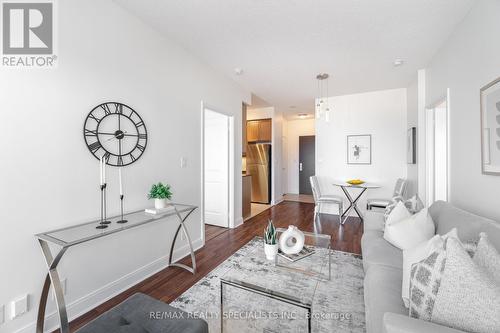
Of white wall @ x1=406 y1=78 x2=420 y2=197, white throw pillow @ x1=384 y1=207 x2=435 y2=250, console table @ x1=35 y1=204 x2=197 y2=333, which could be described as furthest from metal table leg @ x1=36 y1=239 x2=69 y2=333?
white wall @ x1=406 y1=78 x2=420 y2=197

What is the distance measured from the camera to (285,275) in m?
1.70

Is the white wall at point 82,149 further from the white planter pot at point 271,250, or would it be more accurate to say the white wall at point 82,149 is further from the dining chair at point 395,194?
the dining chair at point 395,194

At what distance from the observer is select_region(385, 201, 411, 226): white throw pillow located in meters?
2.18

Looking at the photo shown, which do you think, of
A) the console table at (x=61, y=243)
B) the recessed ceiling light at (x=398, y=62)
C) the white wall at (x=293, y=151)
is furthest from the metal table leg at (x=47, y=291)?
the white wall at (x=293, y=151)

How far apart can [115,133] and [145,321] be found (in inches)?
64.8

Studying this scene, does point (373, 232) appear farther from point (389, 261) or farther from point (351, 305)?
point (351, 305)

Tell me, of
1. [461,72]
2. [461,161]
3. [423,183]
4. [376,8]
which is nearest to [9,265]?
[376,8]

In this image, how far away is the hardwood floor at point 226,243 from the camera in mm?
2137

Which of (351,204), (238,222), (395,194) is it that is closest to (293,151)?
(351,204)

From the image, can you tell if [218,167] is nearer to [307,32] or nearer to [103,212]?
[103,212]

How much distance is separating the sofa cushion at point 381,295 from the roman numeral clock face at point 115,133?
231 cm

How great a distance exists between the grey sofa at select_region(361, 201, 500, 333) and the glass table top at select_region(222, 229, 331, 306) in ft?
1.14

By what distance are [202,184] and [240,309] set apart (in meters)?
1.82

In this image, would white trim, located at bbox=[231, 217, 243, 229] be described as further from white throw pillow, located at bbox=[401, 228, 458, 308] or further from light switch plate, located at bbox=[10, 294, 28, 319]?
white throw pillow, located at bbox=[401, 228, 458, 308]
